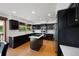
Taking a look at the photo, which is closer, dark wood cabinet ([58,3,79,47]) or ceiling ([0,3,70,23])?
dark wood cabinet ([58,3,79,47])

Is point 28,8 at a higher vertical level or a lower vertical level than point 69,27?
higher

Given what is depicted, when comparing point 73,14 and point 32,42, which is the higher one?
point 73,14

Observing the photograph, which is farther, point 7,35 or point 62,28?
point 7,35

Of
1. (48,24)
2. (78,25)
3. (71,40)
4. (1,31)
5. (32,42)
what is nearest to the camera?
(78,25)

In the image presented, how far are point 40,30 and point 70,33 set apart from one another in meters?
8.69

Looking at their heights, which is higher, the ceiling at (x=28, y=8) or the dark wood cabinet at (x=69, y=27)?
the ceiling at (x=28, y=8)

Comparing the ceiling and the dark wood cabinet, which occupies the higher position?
the ceiling

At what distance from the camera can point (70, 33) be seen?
2688 millimetres

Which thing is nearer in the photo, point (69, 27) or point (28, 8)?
point (69, 27)

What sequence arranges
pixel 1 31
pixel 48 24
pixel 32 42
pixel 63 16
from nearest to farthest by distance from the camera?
pixel 63 16 → pixel 32 42 → pixel 1 31 → pixel 48 24

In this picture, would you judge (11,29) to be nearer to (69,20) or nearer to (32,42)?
(32,42)

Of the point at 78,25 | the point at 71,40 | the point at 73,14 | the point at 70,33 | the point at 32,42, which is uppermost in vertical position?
the point at 73,14

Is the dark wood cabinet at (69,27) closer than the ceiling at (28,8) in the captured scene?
Yes

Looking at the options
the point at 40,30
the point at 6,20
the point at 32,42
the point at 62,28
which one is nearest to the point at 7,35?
the point at 6,20
